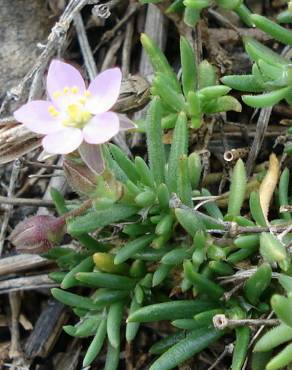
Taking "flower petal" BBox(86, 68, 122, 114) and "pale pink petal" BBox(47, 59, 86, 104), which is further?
"pale pink petal" BBox(47, 59, 86, 104)

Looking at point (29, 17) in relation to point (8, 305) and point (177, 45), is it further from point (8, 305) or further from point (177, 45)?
point (8, 305)

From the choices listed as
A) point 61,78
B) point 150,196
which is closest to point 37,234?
point 150,196

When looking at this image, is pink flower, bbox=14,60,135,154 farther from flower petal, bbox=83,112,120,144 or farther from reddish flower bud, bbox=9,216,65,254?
reddish flower bud, bbox=9,216,65,254

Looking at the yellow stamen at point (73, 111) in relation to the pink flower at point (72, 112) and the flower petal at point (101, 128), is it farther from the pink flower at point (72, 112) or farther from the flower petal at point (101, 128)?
the flower petal at point (101, 128)

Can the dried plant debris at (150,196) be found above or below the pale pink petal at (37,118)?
below

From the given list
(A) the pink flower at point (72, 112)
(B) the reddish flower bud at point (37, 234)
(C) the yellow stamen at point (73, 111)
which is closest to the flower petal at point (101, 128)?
(A) the pink flower at point (72, 112)

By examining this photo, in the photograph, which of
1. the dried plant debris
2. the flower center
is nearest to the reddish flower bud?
the dried plant debris

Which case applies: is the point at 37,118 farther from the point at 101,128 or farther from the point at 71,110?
the point at 101,128
